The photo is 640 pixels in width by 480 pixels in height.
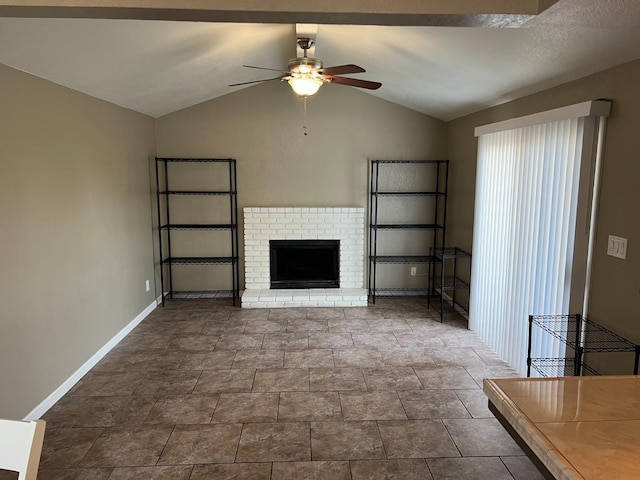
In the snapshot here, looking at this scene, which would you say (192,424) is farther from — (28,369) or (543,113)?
(543,113)

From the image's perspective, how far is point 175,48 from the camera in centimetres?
334

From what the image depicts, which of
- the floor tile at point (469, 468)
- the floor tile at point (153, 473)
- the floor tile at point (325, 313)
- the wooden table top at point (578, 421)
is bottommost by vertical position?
the floor tile at point (153, 473)

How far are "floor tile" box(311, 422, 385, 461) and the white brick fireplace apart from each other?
2.63 m

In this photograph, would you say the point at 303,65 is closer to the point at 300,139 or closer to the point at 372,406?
the point at 300,139

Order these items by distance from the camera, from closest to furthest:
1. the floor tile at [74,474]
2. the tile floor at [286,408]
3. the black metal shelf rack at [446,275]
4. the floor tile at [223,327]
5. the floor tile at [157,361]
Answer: the floor tile at [74,474], the tile floor at [286,408], the floor tile at [157,361], the floor tile at [223,327], the black metal shelf rack at [446,275]

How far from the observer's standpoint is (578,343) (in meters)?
2.56

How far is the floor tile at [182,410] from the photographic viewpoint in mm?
2959

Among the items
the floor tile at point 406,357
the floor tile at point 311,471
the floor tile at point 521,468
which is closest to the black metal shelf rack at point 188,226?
the floor tile at point 406,357

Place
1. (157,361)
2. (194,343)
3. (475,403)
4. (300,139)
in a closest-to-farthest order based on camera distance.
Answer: (475,403) → (157,361) → (194,343) → (300,139)

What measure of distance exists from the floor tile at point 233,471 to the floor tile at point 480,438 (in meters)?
1.18

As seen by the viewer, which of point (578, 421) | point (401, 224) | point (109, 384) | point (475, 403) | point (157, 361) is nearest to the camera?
point (578, 421)

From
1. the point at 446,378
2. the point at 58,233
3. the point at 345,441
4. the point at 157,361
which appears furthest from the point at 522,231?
the point at 58,233

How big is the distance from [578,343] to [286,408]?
6.32ft

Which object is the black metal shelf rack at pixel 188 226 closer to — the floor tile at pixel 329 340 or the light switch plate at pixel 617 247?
the floor tile at pixel 329 340
